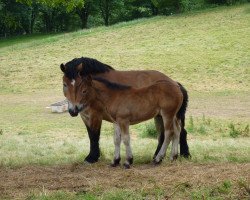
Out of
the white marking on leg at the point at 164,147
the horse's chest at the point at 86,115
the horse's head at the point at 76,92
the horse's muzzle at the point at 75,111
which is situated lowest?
the white marking on leg at the point at 164,147

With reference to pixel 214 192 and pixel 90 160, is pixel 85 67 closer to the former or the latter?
pixel 90 160

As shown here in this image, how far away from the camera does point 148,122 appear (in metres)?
15.9

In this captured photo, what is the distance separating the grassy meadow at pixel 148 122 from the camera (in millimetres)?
6652

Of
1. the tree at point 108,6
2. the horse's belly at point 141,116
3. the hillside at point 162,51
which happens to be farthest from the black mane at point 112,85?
the tree at point 108,6

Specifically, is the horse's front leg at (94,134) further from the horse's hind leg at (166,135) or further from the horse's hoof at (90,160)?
the horse's hind leg at (166,135)

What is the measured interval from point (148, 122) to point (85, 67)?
24.6ft

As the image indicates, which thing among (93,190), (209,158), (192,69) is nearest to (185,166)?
(209,158)

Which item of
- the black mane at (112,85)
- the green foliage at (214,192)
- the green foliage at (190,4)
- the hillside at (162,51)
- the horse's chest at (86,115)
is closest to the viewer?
the green foliage at (214,192)

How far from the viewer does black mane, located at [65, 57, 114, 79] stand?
841 cm

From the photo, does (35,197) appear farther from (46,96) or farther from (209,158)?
(46,96)

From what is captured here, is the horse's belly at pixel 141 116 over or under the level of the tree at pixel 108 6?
under

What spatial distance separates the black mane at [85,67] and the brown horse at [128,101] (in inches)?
4.6

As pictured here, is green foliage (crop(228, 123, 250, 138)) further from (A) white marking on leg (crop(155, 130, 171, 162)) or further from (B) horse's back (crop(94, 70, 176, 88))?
(B) horse's back (crop(94, 70, 176, 88))

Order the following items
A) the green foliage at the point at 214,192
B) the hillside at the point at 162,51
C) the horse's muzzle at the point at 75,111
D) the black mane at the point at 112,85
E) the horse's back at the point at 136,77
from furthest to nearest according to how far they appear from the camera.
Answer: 1. the hillside at the point at 162,51
2. the horse's back at the point at 136,77
3. the black mane at the point at 112,85
4. the horse's muzzle at the point at 75,111
5. the green foliage at the point at 214,192
